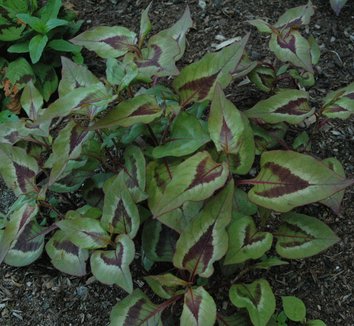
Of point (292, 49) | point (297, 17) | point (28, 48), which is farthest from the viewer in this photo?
point (28, 48)

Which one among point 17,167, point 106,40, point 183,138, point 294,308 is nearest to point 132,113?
point 183,138

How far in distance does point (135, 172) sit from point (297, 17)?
1.09 m

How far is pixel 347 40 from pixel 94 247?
74.3 inches

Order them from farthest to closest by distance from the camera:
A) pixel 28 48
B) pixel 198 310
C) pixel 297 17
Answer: pixel 28 48 < pixel 297 17 < pixel 198 310

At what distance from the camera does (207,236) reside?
2.08 m

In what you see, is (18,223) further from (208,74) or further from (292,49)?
(292,49)

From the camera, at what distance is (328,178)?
6.44 feet

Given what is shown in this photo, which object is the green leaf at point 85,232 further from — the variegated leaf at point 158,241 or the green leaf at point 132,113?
the green leaf at point 132,113

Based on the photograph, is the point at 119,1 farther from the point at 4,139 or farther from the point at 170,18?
the point at 4,139

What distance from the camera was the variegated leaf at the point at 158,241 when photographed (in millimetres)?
2350

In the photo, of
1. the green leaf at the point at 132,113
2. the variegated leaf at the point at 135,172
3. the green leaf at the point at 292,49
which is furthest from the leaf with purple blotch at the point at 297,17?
the variegated leaf at the point at 135,172

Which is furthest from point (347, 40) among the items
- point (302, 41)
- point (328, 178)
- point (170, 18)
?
point (328, 178)

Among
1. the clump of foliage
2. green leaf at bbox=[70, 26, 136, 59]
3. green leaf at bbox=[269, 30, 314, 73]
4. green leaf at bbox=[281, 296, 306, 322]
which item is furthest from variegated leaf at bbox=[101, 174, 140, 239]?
the clump of foliage

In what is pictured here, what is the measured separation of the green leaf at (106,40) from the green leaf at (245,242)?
0.88 metres
